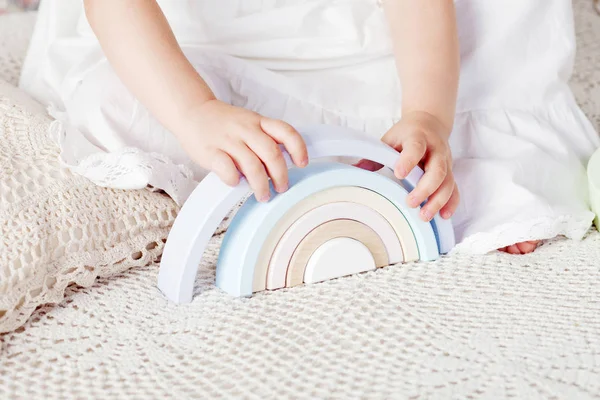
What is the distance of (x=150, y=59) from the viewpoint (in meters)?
0.79

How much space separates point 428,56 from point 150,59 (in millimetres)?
315

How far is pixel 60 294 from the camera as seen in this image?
712 mm

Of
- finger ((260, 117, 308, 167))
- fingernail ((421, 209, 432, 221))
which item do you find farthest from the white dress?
finger ((260, 117, 308, 167))

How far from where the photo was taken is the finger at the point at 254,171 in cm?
67

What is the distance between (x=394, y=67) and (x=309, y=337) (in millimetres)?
471

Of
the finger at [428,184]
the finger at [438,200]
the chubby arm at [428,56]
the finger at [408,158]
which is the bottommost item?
the finger at [438,200]

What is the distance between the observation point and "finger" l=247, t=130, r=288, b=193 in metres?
0.67

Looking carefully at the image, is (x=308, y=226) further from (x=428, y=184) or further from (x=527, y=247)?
(x=527, y=247)

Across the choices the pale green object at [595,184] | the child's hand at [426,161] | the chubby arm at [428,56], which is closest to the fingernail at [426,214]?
the child's hand at [426,161]

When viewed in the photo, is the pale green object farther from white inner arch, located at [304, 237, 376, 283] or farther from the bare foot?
white inner arch, located at [304, 237, 376, 283]

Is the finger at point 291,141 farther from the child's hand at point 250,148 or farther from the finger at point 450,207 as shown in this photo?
the finger at point 450,207

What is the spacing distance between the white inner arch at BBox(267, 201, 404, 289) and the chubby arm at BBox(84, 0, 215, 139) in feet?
0.54

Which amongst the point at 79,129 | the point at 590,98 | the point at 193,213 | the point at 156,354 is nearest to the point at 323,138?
the point at 193,213

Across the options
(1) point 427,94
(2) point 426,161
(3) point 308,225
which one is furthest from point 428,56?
(3) point 308,225
